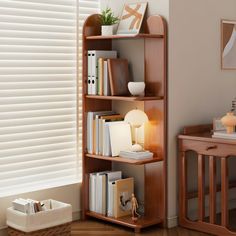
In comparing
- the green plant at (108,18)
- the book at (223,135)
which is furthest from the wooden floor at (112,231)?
the green plant at (108,18)

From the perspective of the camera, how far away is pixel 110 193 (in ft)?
14.3

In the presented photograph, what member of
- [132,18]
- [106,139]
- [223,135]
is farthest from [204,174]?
[132,18]

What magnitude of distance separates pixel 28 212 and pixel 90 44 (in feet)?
4.57

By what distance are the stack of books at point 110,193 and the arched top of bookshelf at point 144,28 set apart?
1058 millimetres

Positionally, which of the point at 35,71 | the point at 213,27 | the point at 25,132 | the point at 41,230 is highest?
the point at 213,27

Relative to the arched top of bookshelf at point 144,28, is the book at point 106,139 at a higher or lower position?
lower

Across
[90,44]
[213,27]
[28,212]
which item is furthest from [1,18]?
[213,27]

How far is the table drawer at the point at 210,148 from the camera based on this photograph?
3947 millimetres

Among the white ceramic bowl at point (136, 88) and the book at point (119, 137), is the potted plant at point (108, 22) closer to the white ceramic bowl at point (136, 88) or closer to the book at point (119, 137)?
the white ceramic bowl at point (136, 88)

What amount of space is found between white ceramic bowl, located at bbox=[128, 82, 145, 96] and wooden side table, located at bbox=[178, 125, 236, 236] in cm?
45

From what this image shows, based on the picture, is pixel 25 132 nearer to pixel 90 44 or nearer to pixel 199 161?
pixel 90 44

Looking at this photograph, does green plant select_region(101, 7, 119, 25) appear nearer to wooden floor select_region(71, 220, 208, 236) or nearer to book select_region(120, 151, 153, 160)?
book select_region(120, 151, 153, 160)

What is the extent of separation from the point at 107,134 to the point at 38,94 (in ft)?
1.91

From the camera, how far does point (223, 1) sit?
459cm
